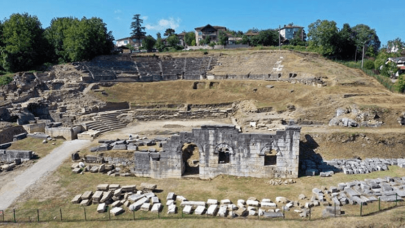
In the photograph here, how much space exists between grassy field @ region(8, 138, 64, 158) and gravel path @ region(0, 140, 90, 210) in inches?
22.9

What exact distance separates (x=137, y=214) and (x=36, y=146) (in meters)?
15.6

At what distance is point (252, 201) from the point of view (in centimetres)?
1500

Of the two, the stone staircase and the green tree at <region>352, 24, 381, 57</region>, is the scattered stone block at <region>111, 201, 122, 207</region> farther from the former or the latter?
the green tree at <region>352, 24, 381, 57</region>

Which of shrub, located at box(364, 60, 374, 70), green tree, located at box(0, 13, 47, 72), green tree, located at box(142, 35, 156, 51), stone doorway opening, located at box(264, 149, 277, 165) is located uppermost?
green tree, located at box(142, 35, 156, 51)

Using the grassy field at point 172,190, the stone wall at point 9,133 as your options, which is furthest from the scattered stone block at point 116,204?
the stone wall at point 9,133

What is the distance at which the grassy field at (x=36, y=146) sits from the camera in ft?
77.8

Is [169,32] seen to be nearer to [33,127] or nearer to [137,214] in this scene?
[33,127]

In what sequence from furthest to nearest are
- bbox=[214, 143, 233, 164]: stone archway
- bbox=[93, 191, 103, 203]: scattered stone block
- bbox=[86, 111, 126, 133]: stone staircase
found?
bbox=[86, 111, 126, 133]: stone staircase < bbox=[214, 143, 233, 164]: stone archway < bbox=[93, 191, 103, 203]: scattered stone block

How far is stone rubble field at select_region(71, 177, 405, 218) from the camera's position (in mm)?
14188

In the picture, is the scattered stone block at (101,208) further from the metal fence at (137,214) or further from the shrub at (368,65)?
the shrub at (368,65)

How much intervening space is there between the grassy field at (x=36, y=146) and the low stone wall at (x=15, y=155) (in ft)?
3.13

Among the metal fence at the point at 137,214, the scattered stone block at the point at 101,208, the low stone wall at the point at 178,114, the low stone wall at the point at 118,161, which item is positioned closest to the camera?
the metal fence at the point at 137,214

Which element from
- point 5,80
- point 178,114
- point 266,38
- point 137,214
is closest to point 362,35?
point 266,38

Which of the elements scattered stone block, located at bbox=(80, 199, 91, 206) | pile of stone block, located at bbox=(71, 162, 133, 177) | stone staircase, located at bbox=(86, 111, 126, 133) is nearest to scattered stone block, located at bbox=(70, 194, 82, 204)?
scattered stone block, located at bbox=(80, 199, 91, 206)
